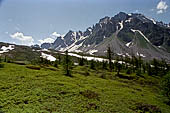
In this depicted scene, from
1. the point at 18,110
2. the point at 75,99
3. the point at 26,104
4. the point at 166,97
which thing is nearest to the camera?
the point at 18,110

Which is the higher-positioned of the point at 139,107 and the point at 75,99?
the point at 75,99

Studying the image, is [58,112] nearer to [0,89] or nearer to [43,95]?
[43,95]

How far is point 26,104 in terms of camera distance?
82.9 feet

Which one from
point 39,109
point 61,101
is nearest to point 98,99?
point 61,101

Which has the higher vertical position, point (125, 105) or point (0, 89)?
point (0, 89)

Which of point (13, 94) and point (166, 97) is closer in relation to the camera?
point (13, 94)

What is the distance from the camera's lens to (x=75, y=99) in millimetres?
30969

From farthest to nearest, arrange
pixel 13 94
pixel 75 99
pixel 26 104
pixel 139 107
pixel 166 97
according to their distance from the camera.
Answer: pixel 166 97, pixel 139 107, pixel 75 99, pixel 13 94, pixel 26 104

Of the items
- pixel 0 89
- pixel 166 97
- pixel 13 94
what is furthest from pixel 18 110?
pixel 166 97

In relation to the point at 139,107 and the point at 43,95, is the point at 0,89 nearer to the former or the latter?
the point at 43,95

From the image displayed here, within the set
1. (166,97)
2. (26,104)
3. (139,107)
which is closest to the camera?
(26,104)

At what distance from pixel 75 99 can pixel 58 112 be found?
23.6ft

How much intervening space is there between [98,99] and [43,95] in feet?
35.3

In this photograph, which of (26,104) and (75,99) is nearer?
(26,104)
